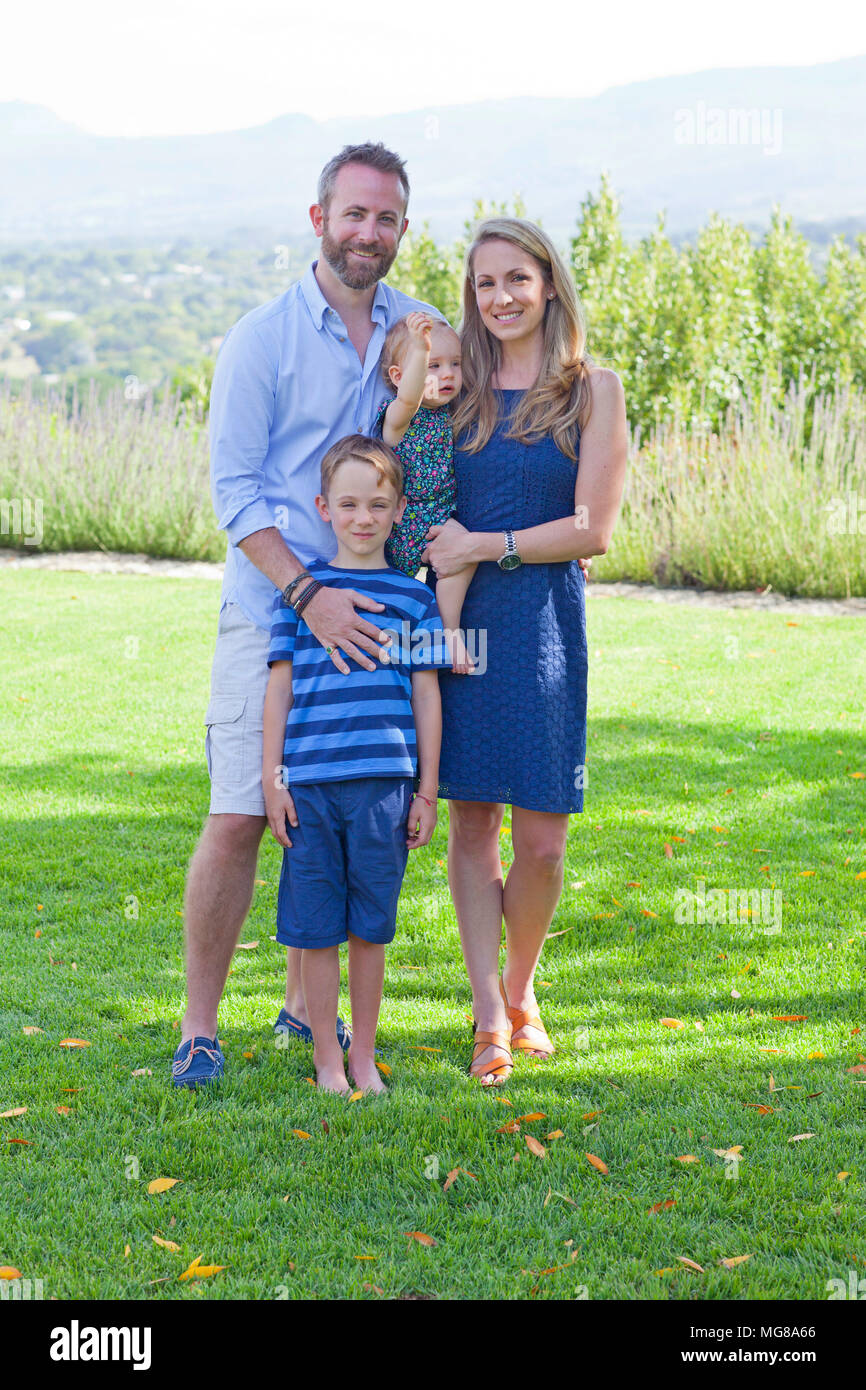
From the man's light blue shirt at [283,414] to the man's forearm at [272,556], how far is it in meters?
0.02

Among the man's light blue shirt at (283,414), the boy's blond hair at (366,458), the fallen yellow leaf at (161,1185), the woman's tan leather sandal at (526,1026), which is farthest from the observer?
the woman's tan leather sandal at (526,1026)

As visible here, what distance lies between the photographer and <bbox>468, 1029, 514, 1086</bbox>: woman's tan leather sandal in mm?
3234

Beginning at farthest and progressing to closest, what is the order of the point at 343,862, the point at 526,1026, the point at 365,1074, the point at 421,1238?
the point at 526,1026, the point at 365,1074, the point at 343,862, the point at 421,1238

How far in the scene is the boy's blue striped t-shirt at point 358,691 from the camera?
2.96m

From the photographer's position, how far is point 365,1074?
10.4 ft

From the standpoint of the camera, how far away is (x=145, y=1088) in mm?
3152

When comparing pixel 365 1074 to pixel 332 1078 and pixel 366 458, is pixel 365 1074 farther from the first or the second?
pixel 366 458

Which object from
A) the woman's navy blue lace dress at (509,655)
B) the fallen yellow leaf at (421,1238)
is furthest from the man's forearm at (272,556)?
the fallen yellow leaf at (421,1238)

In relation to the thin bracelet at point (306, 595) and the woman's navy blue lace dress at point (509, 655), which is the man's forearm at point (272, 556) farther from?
the woman's navy blue lace dress at point (509, 655)

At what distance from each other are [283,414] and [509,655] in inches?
33.9

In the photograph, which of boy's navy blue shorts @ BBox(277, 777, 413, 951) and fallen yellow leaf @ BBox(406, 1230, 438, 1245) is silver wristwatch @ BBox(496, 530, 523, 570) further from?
fallen yellow leaf @ BBox(406, 1230, 438, 1245)

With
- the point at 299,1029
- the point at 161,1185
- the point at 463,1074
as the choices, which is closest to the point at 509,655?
the point at 463,1074

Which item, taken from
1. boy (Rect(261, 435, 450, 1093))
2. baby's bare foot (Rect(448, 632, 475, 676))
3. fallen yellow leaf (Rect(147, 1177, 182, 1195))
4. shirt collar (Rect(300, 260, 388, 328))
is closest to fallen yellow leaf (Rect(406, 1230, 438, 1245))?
fallen yellow leaf (Rect(147, 1177, 182, 1195))
